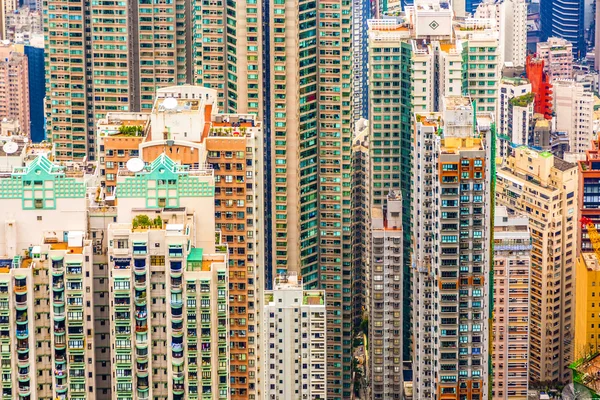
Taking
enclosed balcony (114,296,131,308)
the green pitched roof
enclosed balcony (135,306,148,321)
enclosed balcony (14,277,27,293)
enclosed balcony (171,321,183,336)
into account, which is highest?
the green pitched roof

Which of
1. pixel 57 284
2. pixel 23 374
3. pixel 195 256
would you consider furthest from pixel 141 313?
pixel 23 374

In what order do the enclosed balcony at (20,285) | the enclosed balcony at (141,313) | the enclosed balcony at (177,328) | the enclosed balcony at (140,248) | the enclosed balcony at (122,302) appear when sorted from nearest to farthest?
the enclosed balcony at (140,248) → the enclosed balcony at (122,302) → the enclosed balcony at (20,285) → the enclosed balcony at (141,313) → the enclosed balcony at (177,328)

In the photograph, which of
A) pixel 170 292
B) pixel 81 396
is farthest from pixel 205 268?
pixel 81 396

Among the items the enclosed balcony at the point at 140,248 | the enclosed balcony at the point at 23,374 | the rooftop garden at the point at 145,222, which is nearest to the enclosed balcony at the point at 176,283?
the enclosed balcony at the point at 140,248

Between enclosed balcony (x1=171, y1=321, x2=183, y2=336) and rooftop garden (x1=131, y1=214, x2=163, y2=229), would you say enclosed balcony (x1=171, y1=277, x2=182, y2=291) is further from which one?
rooftop garden (x1=131, y1=214, x2=163, y2=229)

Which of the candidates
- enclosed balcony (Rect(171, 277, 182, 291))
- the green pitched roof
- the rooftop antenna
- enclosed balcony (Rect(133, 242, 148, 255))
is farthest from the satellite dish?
enclosed balcony (Rect(171, 277, 182, 291))

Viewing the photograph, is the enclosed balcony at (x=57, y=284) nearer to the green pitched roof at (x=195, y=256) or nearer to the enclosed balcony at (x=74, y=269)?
the enclosed balcony at (x=74, y=269)

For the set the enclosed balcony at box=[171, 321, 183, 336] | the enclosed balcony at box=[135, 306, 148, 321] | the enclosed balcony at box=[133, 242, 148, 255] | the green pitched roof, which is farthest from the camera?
the green pitched roof

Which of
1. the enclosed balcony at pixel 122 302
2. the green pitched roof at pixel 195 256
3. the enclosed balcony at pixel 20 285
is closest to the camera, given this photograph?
the enclosed balcony at pixel 122 302

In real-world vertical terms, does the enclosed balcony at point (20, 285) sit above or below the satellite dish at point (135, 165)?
below

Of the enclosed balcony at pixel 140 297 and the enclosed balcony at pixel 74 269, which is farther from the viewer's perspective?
the enclosed balcony at pixel 74 269

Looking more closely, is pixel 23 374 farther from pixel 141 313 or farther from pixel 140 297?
pixel 140 297

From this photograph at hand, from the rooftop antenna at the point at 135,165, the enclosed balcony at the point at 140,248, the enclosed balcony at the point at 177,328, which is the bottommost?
the enclosed balcony at the point at 177,328
